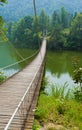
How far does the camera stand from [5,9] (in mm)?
196875

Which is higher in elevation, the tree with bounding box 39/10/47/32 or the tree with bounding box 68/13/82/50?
the tree with bounding box 39/10/47/32

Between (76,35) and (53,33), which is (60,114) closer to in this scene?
(76,35)

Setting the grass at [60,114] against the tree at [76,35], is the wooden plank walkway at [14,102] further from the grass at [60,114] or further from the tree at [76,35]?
the tree at [76,35]

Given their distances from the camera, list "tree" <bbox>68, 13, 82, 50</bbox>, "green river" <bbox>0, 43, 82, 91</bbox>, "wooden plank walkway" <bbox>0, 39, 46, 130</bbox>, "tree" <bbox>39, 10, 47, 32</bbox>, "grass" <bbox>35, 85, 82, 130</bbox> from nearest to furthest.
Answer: "wooden plank walkway" <bbox>0, 39, 46, 130</bbox>
"grass" <bbox>35, 85, 82, 130</bbox>
"green river" <bbox>0, 43, 82, 91</bbox>
"tree" <bbox>68, 13, 82, 50</bbox>
"tree" <bbox>39, 10, 47, 32</bbox>

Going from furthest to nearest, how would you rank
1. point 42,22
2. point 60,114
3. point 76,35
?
point 42,22 < point 76,35 < point 60,114

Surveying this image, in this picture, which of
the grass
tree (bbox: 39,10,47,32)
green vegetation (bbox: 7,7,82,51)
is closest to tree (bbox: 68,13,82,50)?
green vegetation (bbox: 7,7,82,51)

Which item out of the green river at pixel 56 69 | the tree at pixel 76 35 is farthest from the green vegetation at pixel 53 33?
the green river at pixel 56 69

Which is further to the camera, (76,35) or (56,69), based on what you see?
(76,35)

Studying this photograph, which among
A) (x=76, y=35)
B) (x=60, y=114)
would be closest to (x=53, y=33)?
(x=76, y=35)

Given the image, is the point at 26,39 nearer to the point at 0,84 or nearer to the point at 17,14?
the point at 0,84

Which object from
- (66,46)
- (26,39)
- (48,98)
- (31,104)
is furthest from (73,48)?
(31,104)

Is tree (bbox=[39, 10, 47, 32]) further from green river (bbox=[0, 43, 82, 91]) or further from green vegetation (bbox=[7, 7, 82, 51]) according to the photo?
green river (bbox=[0, 43, 82, 91])

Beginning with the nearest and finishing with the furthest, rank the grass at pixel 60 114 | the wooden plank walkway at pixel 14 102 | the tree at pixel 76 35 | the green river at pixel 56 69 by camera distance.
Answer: the wooden plank walkway at pixel 14 102
the grass at pixel 60 114
the green river at pixel 56 69
the tree at pixel 76 35

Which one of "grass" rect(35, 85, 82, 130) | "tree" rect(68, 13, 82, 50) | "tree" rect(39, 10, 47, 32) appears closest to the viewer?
"grass" rect(35, 85, 82, 130)
